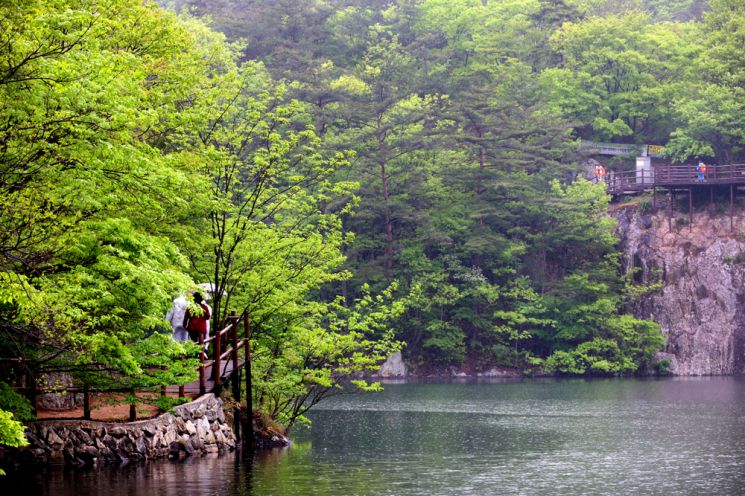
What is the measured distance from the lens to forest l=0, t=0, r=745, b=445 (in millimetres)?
18234

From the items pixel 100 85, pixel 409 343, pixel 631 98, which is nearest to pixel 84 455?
pixel 100 85

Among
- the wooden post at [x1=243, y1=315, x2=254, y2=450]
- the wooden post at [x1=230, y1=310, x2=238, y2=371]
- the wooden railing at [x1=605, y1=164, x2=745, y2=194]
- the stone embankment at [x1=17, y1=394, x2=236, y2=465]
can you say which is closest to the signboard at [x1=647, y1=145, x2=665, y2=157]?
the wooden railing at [x1=605, y1=164, x2=745, y2=194]

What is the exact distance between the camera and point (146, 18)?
98.8 feet

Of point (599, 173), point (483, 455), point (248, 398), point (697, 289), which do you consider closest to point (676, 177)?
point (599, 173)

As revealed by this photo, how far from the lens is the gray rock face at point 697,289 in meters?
65.3

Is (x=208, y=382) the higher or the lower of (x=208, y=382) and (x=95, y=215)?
the lower

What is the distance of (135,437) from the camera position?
23375 millimetres

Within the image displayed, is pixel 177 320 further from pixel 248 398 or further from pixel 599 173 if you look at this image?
pixel 599 173

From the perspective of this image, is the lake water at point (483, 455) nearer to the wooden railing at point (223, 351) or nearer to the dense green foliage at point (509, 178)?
the wooden railing at point (223, 351)

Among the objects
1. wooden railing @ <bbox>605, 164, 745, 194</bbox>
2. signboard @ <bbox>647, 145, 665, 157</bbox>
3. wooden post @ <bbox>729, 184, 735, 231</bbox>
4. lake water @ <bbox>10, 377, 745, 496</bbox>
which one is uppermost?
signboard @ <bbox>647, 145, 665, 157</bbox>

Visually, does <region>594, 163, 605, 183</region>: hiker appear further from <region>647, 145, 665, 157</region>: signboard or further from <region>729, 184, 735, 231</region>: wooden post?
<region>729, 184, 735, 231</region>: wooden post

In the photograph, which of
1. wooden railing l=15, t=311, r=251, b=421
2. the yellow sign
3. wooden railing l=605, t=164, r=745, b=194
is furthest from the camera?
the yellow sign

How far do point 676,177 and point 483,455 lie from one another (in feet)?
147

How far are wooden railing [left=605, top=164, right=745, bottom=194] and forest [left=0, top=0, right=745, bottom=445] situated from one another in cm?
253
